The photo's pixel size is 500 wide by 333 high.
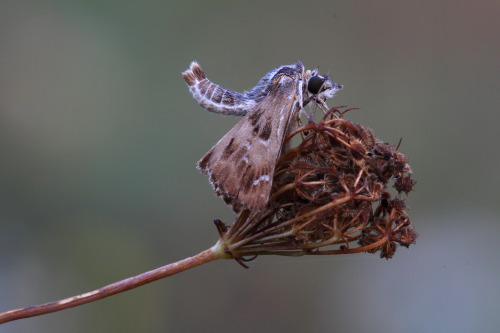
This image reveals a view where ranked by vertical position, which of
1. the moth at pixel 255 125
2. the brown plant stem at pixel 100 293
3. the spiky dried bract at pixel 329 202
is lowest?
the brown plant stem at pixel 100 293

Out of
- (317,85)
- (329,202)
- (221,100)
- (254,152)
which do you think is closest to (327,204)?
(329,202)

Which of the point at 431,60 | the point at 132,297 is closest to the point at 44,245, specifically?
the point at 132,297

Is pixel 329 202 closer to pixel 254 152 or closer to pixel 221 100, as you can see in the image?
pixel 254 152

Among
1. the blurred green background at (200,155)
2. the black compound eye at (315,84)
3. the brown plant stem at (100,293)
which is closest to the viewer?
the brown plant stem at (100,293)

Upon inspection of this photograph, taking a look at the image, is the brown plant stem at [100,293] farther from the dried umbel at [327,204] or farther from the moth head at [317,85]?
the moth head at [317,85]

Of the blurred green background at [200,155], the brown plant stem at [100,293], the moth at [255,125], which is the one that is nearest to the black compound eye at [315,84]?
the moth at [255,125]

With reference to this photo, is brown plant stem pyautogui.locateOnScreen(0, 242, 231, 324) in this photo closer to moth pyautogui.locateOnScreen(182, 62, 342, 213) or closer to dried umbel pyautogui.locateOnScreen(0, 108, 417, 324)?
dried umbel pyautogui.locateOnScreen(0, 108, 417, 324)
